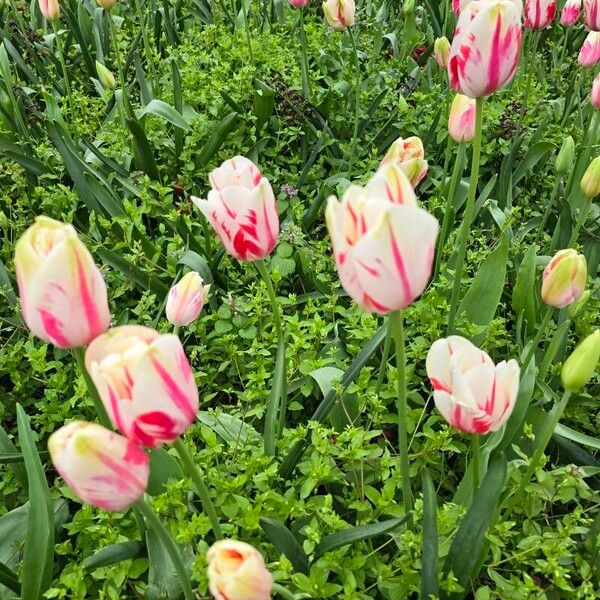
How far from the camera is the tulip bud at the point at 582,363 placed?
102cm

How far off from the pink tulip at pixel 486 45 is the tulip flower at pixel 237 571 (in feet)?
2.86

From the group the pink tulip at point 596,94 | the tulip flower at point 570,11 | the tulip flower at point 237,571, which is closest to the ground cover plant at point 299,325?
the tulip flower at point 237,571

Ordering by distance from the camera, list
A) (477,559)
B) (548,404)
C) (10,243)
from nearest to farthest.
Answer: (477,559) → (548,404) → (10,243)

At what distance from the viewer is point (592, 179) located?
164 cm

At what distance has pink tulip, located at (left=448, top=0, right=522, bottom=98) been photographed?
118 centimetres

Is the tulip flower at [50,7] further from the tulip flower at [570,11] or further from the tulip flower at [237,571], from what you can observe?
the tulip flower at [237,571]

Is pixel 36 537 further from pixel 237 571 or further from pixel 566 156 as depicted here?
pixel 566 156

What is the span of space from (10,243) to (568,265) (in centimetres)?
162

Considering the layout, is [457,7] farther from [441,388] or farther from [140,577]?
[140,577]

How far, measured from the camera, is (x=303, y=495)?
1.25 metres

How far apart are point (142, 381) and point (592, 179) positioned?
4.18ft

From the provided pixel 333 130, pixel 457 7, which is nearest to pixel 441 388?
pixel 457 7

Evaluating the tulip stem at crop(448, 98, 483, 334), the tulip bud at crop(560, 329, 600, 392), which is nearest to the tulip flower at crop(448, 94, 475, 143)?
the tulip stem at crop(448, 98, 483, 334)

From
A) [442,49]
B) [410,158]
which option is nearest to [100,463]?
[410,158]
